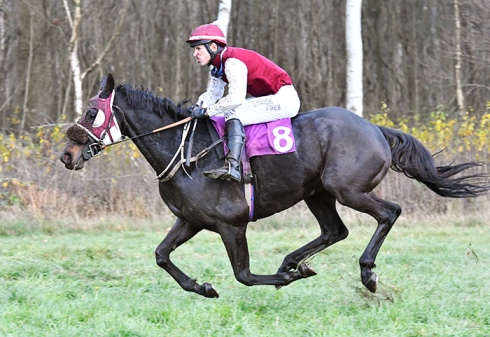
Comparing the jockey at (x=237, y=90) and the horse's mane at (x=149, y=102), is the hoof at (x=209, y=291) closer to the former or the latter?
the jockey at (x=237, y=90)

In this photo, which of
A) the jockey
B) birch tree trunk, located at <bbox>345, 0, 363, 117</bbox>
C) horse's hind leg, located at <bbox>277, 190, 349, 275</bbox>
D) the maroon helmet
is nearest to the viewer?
the jockey

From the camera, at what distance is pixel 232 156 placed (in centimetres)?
651

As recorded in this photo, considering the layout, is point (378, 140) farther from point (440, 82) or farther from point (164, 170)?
point (440, 82)

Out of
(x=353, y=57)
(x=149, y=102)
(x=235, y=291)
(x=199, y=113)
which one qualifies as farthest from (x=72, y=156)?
(x=353, y=57)

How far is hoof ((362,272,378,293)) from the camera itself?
6.62 meters

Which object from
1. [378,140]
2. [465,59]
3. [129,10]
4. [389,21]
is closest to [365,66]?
[389,21]

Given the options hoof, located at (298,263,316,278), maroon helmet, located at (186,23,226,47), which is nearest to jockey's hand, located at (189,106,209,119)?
maroon helmet, located at (186,23,226,47)

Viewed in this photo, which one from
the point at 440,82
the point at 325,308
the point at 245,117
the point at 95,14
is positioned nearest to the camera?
the point at 325,308

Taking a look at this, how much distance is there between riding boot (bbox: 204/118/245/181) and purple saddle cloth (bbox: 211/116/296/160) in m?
0.17

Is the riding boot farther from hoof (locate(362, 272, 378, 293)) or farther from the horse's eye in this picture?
hoof (locate(362, 272, 378, 293))

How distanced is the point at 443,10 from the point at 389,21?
1850 mm

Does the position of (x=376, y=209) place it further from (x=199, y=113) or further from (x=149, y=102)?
(x=149, y=102)

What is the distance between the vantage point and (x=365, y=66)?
83.8 ft

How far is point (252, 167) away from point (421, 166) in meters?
1.78
